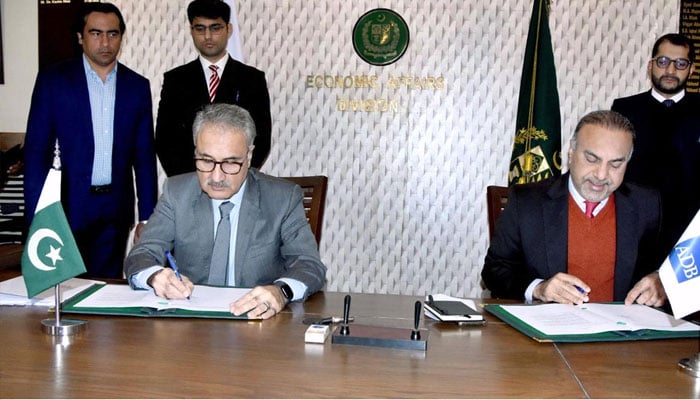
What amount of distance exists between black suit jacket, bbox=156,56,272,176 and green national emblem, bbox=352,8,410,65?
1036 millimetres

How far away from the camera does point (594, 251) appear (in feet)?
8.61

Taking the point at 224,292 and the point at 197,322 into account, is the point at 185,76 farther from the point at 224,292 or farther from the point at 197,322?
the point at 197,322

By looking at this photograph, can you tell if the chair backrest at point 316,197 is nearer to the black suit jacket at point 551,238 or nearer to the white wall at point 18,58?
the black suit jacket at point 551,238

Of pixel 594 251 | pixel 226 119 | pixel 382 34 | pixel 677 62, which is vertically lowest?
pixel 594 251

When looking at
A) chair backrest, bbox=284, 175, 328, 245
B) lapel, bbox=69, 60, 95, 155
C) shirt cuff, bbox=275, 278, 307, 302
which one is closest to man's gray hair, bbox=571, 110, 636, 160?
chair backrest, bbox=284, 175, 328, 245

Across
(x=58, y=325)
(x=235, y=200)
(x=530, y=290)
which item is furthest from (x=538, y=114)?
(x=58, y=325)

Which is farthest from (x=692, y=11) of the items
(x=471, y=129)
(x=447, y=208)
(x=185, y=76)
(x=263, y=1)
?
(x=185, y=76)

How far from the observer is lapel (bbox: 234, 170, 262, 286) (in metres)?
2.54

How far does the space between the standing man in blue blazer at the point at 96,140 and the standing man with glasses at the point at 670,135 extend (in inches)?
103

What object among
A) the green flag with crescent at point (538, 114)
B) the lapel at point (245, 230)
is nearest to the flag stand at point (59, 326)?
the lapel at point (245, 230)

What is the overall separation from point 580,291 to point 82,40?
277 centimetres

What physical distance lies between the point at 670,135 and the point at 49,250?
326 cm

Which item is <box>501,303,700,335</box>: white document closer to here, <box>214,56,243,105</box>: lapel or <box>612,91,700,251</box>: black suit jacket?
<box>612,91,700,251</box>: black suit jacket

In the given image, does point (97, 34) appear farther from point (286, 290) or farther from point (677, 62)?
point (677, 62)
